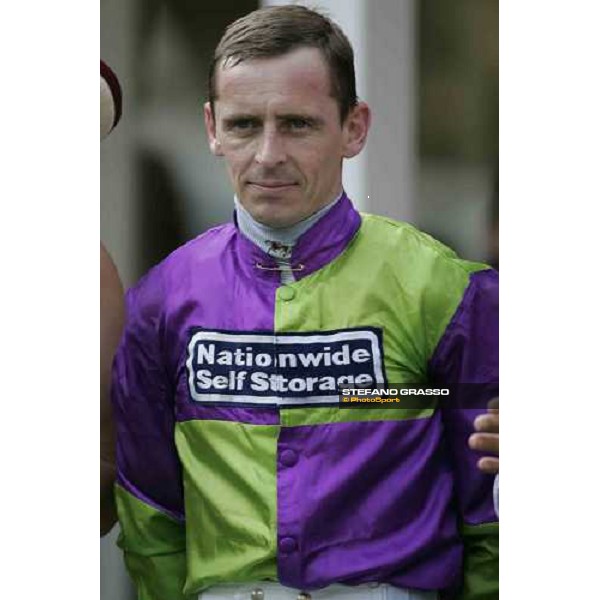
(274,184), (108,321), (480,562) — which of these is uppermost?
(274,184)

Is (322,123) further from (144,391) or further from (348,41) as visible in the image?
(144,391)

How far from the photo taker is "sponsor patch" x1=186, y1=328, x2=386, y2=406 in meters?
2.38

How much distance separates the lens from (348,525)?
237 cm

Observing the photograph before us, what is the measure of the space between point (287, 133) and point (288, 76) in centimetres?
9

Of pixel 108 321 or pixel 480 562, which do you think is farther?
pixel 108 321

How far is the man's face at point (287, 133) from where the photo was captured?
7.79ft

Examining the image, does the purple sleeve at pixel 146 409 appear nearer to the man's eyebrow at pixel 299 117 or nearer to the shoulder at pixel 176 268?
the shoulder at pixel 176 268

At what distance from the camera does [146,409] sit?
2465 millimetres

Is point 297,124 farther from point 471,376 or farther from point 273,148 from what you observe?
point 471,376

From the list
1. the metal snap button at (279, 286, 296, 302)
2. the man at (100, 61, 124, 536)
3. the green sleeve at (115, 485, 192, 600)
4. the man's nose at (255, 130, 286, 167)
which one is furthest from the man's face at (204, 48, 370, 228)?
the green sleeve at (115, 485, 192, 600)

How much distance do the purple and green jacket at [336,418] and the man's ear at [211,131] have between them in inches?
7.0

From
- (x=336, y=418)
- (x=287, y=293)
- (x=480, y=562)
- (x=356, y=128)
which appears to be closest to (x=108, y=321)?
(x=287, y=293)

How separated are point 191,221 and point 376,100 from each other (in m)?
0.38

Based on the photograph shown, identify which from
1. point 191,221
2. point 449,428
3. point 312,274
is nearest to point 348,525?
point 449,428
